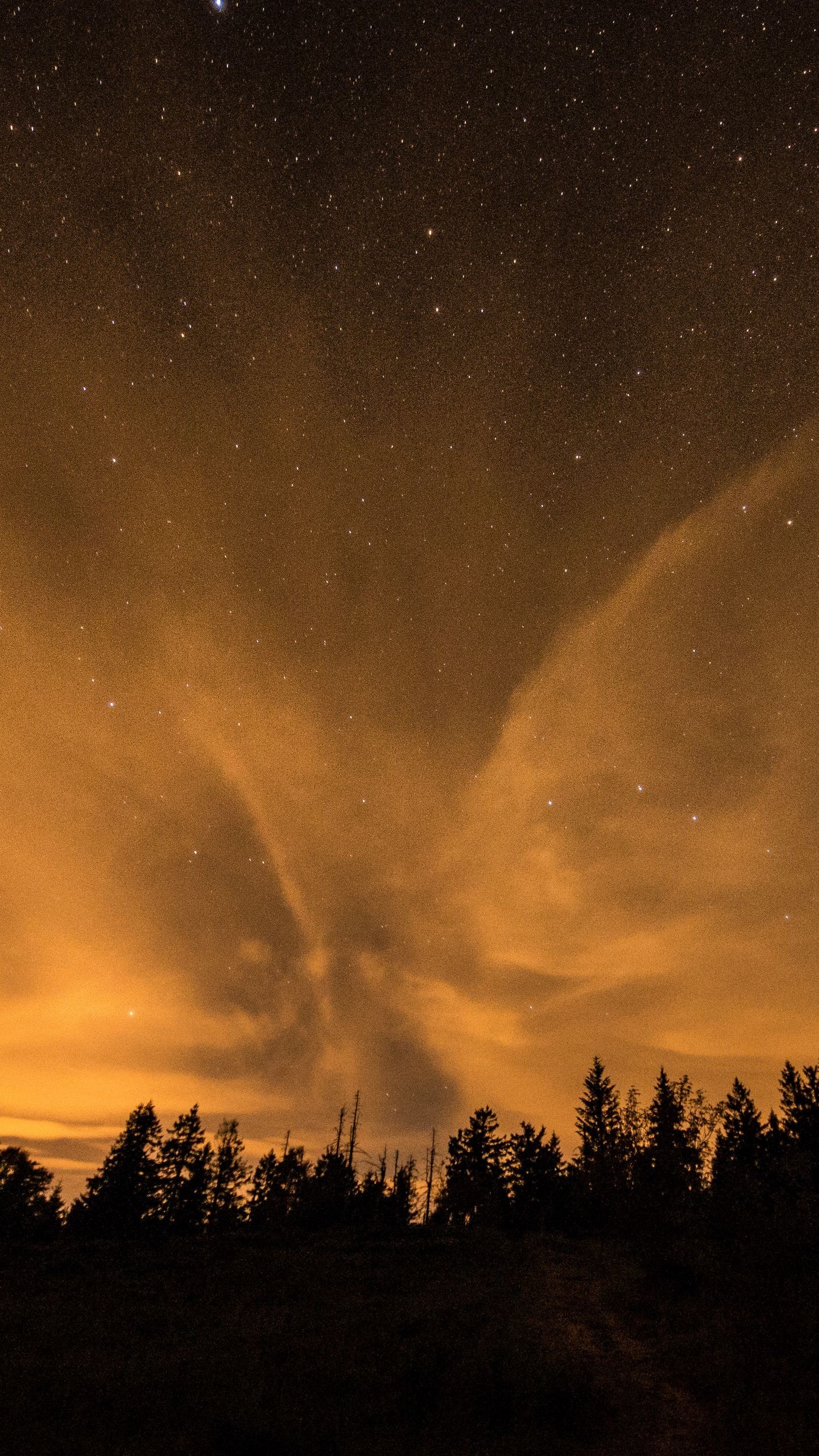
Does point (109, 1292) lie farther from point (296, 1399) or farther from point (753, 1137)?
point (753, 1137)

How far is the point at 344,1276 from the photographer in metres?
22.7

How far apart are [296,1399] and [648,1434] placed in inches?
204

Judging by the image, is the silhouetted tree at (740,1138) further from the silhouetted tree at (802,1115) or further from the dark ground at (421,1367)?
the dark ground at (421,1367)

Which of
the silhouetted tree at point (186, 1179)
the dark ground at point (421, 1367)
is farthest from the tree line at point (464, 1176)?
the dark ground at point (421, 1367)

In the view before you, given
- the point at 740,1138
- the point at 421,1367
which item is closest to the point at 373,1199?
the point at 740,1138

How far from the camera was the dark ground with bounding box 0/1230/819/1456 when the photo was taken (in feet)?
29.0

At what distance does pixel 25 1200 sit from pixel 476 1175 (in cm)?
4251

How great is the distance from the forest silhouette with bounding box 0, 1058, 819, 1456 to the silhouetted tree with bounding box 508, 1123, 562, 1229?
241 inches

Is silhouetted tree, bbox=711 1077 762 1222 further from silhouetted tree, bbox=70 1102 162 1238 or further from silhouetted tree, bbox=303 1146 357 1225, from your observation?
silhouetted tree, bbox=70 1102 162 1238

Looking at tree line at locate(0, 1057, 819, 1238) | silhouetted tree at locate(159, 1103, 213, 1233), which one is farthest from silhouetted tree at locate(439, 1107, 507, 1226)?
silhouetted tree at locate(159, 1103, 213, 1233)

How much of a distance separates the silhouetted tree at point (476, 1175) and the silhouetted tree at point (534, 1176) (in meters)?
1.48

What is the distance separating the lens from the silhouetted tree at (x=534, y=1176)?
1874 inches

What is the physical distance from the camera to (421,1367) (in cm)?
1105

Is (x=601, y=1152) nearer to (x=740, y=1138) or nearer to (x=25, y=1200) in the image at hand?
(x=740, y=1138)
